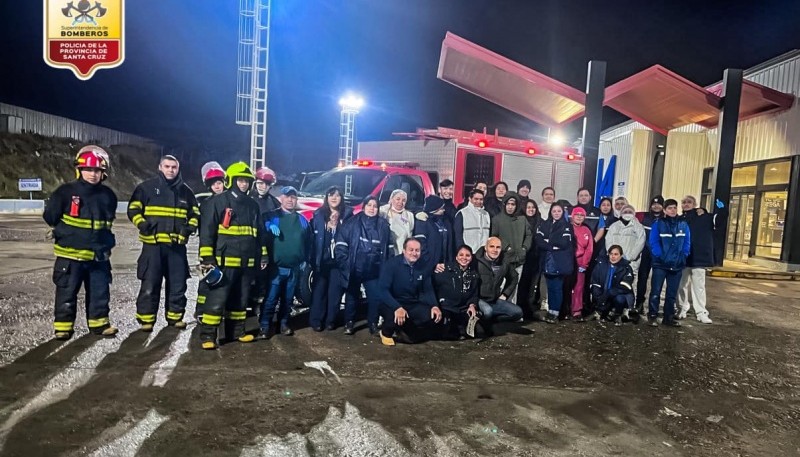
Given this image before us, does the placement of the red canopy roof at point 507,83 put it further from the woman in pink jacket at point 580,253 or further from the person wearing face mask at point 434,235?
the person wearing face mask at point 434,235

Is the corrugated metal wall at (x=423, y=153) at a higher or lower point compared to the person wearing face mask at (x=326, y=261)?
higher

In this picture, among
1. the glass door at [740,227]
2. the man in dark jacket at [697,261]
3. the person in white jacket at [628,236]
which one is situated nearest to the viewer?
the person in white jacket at [628,236]

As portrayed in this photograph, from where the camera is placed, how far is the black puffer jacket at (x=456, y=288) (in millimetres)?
5812

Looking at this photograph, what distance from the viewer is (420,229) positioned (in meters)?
6.16

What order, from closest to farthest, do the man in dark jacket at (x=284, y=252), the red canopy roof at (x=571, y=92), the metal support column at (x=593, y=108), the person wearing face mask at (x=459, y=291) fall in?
the man in dark jacket at (x=284, y=252)
the person wearing face mask at (x=459, y=291)
the red canopy roof at (x=571, y=92)
the metal support column at (x=593, y=108)

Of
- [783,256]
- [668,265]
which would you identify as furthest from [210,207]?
[783,256]

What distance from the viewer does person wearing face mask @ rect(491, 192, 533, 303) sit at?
21.9 ft

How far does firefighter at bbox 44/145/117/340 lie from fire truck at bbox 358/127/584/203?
4.88m

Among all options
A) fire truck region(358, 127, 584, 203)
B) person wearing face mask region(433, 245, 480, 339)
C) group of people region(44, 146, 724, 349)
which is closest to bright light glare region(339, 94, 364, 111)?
fire truck region(358, 127, 584, 203)

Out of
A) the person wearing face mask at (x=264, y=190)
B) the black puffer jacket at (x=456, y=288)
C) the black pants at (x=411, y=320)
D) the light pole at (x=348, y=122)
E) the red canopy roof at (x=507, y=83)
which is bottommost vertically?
the black pants at (x=411, y=320)

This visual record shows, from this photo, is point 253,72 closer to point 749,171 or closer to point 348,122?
point 348,122

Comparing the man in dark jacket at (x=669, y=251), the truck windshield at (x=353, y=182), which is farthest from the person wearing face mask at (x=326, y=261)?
the man in dark jacket at (x=669, y=251)

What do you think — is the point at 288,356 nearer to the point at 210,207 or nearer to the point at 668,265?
the point at 210,207

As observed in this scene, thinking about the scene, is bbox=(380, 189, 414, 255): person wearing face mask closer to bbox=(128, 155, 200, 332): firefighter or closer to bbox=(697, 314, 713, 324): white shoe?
bbox=(128, 155, 200, 332): firefighter
